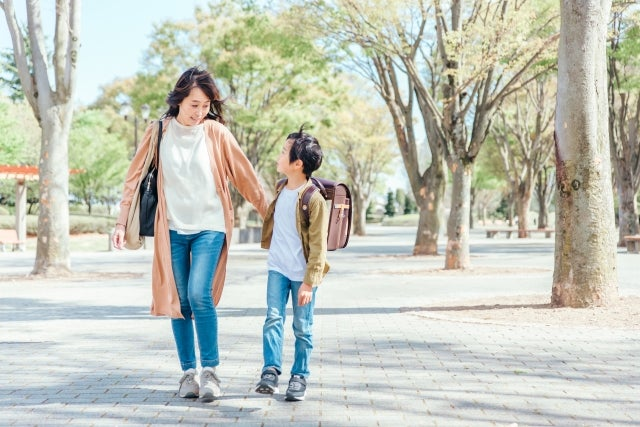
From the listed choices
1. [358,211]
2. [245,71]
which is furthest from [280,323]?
[358,211]

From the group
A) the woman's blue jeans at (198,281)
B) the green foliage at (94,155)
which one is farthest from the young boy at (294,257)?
the green foliage at (94,155)

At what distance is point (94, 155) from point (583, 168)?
4152 cm

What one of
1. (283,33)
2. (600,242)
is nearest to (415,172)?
(283,33)

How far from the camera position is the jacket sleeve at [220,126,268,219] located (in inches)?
190

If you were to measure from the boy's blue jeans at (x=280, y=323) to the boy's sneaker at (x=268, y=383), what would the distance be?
0.03 meters

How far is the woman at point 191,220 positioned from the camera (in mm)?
4566

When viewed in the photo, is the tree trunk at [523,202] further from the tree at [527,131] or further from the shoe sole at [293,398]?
the shoe sole at [293,398]

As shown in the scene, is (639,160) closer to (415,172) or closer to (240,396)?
(415,172)

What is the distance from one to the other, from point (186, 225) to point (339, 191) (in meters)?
0.87

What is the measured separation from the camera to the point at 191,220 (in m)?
4.58

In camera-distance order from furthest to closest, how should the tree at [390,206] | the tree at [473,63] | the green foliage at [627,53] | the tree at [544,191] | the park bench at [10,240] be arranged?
1. the tree at [390,206]
2. the tree at [544,191]
3. the park bench at [10,240]
4. the green foliage at [627,53]
5. the tree at [473,63]

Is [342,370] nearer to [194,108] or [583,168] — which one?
[194,108]

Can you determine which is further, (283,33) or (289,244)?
(283,33)

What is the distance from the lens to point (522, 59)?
47.8 ft
